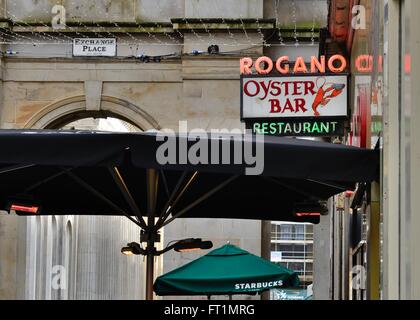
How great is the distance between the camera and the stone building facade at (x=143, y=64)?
21656 mm

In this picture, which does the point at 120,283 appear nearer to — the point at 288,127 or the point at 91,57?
the point at 91,57

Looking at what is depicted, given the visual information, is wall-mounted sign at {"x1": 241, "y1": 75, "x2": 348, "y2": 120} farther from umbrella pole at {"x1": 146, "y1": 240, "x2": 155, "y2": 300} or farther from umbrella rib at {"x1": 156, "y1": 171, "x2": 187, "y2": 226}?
umbrella pole at {"x1": 146, "y1": 240, "x2": 155, "y2": 300}

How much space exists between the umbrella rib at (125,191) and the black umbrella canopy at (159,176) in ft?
0.04

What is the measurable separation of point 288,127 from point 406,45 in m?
10.1

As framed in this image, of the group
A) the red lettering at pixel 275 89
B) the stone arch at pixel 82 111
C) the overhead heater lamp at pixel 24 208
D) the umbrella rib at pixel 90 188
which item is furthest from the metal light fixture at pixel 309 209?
the stone arch at pixel 82 111

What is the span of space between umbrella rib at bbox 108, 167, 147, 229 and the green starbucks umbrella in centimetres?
61

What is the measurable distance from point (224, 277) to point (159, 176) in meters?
1.13

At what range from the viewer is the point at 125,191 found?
10078 mm

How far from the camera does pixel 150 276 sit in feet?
34.5

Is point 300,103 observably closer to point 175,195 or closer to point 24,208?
point 175,195

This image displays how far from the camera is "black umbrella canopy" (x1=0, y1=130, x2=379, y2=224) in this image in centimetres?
760

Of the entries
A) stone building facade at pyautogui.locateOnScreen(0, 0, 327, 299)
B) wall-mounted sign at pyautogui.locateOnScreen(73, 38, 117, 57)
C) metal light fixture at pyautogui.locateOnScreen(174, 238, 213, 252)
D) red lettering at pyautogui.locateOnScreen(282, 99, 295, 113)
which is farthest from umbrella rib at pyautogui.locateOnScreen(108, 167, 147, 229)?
wall-mounted sign at pyautogui.locateOnScreen(73, 38, 117, 57)

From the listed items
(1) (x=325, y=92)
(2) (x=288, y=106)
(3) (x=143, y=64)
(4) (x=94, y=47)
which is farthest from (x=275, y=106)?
(4) (x=94, y=47)

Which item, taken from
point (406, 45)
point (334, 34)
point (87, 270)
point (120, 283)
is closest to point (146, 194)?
point (406, 45)
